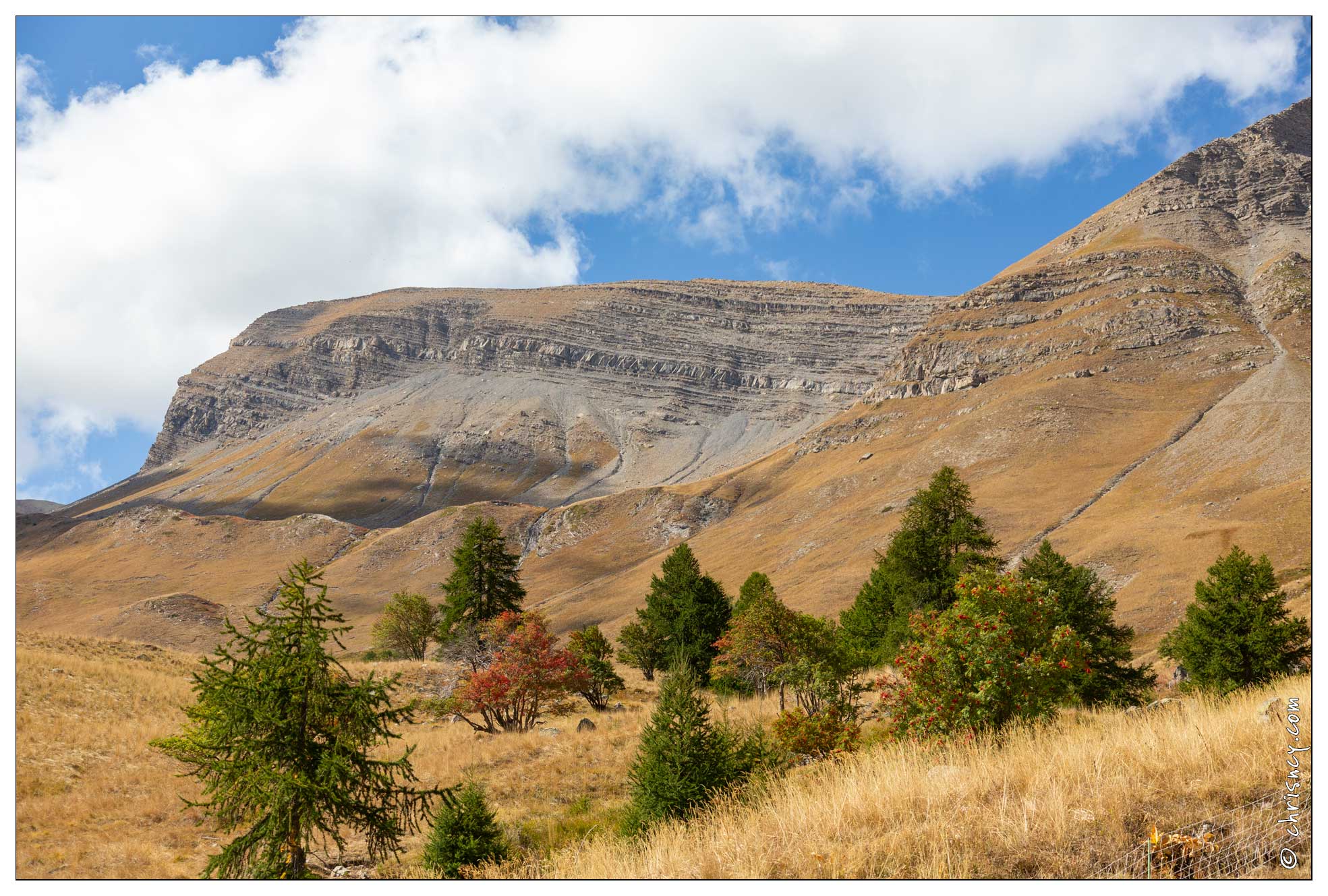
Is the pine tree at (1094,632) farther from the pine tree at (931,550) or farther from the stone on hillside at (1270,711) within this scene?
the stone on hillside at (1270,711)

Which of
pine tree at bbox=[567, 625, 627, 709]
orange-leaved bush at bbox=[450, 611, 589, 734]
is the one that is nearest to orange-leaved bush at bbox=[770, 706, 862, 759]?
orange-leaved bush at bbox=[450, 611, 589, 734]

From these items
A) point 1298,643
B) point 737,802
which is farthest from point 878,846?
point 1298,643

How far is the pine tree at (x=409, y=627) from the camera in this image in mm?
64875

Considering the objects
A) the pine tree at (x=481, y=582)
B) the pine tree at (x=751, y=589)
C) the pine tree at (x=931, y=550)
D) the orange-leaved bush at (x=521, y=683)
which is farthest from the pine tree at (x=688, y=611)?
the orange-leaved bush at (x=521, y=683)

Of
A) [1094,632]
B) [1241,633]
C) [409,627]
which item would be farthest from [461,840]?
[409,627]

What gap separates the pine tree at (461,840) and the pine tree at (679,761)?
8.49 feet

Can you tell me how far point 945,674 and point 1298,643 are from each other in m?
23.4

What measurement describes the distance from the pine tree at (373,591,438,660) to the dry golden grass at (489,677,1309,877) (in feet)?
194

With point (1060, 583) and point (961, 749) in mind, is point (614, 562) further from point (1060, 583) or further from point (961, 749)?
point (961, 749)

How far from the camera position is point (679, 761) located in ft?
47.1

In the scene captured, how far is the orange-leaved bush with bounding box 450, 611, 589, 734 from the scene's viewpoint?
30234mm

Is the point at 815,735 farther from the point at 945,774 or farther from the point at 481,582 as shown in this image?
the point at 481,582

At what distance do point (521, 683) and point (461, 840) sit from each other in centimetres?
1666

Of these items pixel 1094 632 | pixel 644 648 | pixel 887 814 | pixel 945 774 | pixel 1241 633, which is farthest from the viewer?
pixel 644 648
